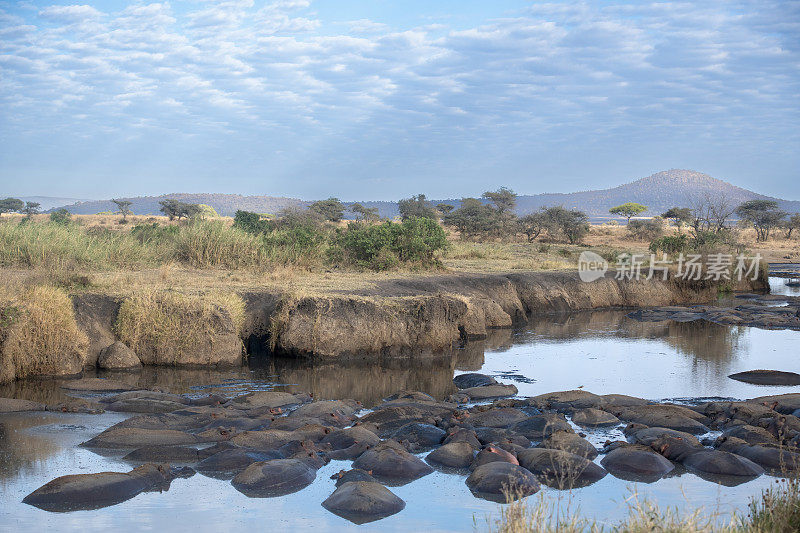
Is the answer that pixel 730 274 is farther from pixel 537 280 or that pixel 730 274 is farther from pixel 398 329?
pixel 398 329

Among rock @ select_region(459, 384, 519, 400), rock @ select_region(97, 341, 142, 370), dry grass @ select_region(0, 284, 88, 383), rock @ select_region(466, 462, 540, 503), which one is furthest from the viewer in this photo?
rock @ select_region(97, 341, 142, 370)

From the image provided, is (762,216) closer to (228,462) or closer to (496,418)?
(496,418)

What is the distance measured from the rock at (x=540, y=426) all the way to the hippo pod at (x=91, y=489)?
13.4ft

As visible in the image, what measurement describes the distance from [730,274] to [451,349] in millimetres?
15801

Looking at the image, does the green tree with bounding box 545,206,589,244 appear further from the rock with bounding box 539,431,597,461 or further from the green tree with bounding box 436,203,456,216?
the rock with bounding box 539,431,597,461

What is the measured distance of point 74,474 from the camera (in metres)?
7.09

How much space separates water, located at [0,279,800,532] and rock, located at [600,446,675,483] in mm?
142

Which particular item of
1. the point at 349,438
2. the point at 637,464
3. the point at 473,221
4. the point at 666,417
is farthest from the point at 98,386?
the point at 473,221

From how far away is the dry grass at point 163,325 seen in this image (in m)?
12.7

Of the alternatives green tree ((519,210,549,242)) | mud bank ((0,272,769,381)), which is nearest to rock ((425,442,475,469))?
mud bank ((0,272,769,381))

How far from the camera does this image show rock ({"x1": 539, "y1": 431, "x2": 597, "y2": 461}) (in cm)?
804

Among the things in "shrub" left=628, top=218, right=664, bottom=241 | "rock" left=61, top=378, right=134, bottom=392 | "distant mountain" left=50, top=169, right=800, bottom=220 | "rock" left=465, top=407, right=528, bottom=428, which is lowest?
"rock" left=465, top=407, right=528, bottom=428

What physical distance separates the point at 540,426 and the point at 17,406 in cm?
666

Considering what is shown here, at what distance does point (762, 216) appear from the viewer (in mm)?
57812
